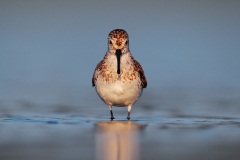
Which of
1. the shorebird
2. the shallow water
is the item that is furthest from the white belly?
the shallow water

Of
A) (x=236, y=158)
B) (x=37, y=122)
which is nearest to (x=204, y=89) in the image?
(x=37, y=122)

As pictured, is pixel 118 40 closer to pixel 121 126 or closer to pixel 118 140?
pixel 121 126

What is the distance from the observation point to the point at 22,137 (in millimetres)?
11148

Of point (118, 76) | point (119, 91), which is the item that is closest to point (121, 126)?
point (119, 91)

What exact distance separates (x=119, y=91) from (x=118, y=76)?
0.27 meters

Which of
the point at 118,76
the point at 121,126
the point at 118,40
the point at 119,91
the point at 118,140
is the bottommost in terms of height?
the point at 118,140

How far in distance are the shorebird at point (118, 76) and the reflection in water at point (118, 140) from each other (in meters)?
0.72

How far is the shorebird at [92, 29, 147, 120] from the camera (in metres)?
14.1

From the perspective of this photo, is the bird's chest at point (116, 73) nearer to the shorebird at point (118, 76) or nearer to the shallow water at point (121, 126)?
the shorebird at point (118, 76)

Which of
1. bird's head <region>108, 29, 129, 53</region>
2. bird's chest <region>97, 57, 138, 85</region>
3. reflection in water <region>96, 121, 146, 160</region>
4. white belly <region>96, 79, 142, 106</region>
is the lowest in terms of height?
reflection in water <region>96, 121, 146, 160</region>

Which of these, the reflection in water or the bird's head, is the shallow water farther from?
the bird's head

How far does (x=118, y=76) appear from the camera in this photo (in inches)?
557

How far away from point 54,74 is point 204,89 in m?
4.41

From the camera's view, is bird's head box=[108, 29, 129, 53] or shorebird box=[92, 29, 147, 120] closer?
shorebird box=[92, 29, 147, 120]
